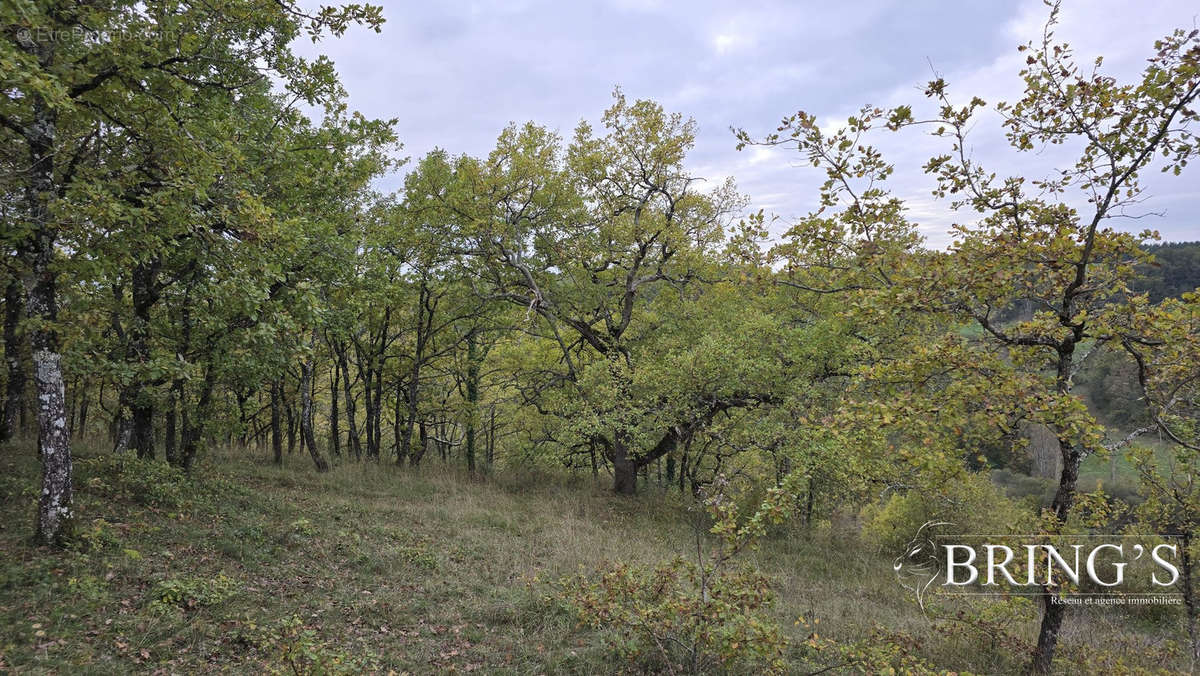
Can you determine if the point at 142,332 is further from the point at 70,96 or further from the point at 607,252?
the point at 607,252

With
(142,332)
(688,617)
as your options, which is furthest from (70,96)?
(688,617)

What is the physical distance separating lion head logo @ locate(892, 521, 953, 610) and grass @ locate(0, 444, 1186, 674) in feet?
1.18

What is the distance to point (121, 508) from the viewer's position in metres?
8.60

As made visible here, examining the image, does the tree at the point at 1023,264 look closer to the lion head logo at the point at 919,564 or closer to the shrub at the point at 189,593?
the lion head logo at the point at 919,564

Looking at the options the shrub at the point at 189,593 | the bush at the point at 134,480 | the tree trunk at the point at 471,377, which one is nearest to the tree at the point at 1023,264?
the shrub at the point at 189,593

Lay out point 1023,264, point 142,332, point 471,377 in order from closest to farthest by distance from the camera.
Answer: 1. point 1023,264
2. point 142,332
3. point 471,377

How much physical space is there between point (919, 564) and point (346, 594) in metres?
12.3

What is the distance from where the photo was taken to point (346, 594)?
759cm

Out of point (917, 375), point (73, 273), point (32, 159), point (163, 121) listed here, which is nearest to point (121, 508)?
point (73, 273)

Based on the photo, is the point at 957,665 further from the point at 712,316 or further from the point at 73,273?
the point at 73,273

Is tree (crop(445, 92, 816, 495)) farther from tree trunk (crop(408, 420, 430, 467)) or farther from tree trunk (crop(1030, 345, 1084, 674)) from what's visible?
tree trunk (crop(1030, 345, 1084, 674))

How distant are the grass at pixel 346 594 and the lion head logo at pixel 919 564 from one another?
36cm

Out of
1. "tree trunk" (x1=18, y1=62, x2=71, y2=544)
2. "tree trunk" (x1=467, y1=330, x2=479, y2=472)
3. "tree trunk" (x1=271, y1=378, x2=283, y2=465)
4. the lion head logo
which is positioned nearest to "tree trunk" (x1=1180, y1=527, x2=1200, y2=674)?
the lion head logo

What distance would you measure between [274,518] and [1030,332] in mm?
12496
